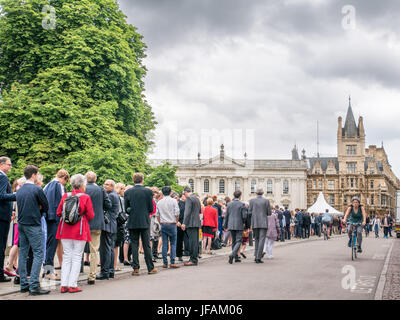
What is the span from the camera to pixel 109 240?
444 inches

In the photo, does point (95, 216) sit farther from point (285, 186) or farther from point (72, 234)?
point (285, 186)

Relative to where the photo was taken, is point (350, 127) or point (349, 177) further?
point (350, 127)

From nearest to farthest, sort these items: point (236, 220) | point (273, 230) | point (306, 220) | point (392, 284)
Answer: point (392, 284) → point (236, 220) → point (273, 230) → point (306, 220)

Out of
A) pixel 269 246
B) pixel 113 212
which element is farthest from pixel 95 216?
pixel 269 246

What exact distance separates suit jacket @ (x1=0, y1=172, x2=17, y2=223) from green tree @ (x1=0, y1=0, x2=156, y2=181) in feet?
40.9

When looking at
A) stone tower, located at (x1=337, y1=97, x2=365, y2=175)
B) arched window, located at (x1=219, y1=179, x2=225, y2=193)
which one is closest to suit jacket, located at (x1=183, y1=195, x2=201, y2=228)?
arched window, located at (x1=219, y1=179, x2=225, y2=193)

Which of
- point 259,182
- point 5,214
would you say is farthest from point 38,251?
point 259,182

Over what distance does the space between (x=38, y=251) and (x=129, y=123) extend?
19992 mm

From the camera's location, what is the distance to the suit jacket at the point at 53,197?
10.3 m

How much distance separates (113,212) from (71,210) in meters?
2.44

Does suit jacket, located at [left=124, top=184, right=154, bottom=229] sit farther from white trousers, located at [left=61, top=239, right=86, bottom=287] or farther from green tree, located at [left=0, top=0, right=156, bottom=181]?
green tree, located at [left=0, top=0, right=156, bottom=181]

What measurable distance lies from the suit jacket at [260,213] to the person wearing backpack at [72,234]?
711cm

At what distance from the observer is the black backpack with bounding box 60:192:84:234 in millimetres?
9000

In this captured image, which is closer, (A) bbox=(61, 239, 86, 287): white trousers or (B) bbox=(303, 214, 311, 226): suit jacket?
(A) bbox=(61, 239, 86, 287): white trousers
